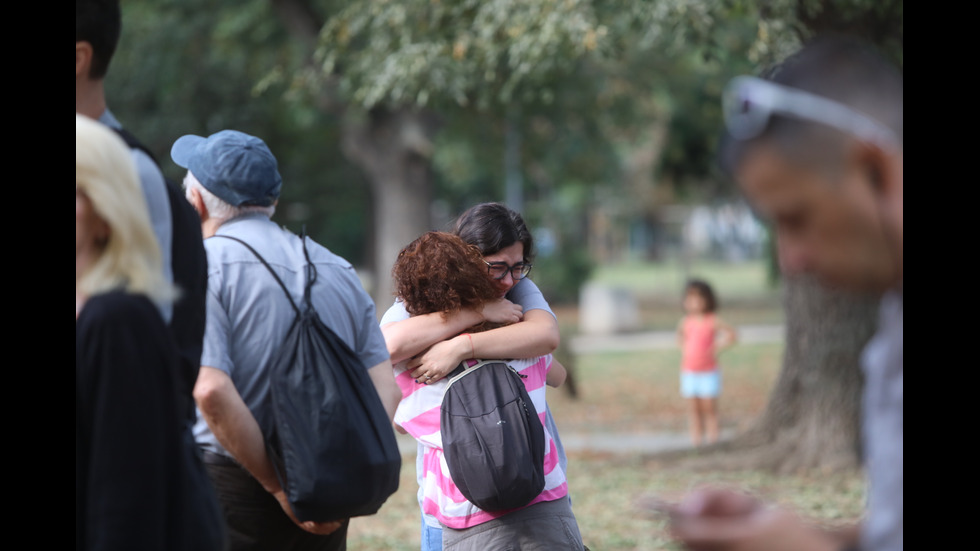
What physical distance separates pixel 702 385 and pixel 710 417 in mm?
320

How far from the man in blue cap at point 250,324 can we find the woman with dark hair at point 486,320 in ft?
0.33

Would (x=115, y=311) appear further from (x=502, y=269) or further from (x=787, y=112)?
(x=502, y=269)

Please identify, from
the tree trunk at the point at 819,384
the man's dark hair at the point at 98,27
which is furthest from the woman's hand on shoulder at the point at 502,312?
the tree trunk at the point at 819,384

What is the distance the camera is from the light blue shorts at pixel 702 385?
33.3 feet

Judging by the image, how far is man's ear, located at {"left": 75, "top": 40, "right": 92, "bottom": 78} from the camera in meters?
2.10

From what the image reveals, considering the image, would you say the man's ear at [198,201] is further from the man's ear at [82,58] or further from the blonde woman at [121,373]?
the blonde woman at [121,373]

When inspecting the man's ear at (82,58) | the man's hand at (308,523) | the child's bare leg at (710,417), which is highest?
the man's ear at (82,58)

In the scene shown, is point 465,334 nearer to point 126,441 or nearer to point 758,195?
point 126,441

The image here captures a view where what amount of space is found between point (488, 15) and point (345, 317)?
4.88 meters

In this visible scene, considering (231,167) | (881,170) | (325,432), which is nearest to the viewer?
(881,170)

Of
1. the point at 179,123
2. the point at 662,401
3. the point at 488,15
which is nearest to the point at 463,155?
the point at 179,123

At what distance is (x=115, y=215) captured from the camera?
182 centimetres

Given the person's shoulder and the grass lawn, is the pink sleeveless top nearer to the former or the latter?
the grass lawn

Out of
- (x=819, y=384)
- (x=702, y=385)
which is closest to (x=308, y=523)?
(x=819, y=384)
